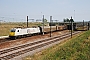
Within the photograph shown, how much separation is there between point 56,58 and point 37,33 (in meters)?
39.3

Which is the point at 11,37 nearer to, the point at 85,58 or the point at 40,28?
the point at 40,28

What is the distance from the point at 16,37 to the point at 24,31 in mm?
3398

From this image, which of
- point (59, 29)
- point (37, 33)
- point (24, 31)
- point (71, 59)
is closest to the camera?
point (71, 59)

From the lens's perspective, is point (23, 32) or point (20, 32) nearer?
point (20, 32)

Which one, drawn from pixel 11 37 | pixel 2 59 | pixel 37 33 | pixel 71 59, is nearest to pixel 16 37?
pixel 11 37

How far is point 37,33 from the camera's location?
52.4 m

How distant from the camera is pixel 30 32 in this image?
152 ft

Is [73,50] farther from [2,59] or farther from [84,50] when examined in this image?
[2,59]

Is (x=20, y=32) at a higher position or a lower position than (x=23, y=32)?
higher

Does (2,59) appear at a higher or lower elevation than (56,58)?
lower

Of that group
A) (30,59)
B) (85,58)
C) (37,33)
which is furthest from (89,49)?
(37,33)

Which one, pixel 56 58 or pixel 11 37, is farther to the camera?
pixel 11 37

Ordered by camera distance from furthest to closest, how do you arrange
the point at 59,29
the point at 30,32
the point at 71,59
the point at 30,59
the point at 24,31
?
the point at 59,29
the point at 30,32
the point at 24,31
the point at 30,59
the point at 71,59

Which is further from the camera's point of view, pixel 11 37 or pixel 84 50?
pixel 11 37
